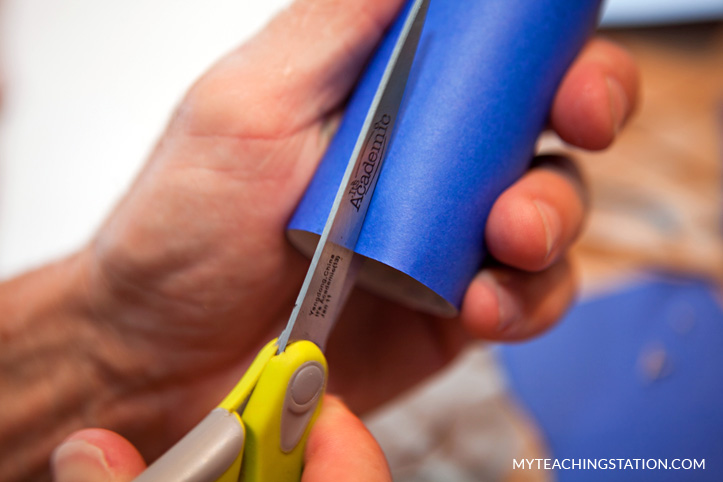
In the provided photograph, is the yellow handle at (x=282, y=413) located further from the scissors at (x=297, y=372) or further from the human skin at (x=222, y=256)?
the human skin at (x=222, y=256)

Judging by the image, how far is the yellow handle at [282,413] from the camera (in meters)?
0.39

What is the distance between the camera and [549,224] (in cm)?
50

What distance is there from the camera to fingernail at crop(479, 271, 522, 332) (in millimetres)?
503

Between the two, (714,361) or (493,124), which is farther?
(714,361)

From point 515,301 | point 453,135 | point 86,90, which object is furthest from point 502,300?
point 86,90

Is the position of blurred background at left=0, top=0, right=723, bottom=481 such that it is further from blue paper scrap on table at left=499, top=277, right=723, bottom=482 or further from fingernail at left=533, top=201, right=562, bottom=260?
fingernail at left=533, top=201, right=562, bottom=260

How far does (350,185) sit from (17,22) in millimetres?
1213

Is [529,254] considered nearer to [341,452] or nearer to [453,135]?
[453,135]

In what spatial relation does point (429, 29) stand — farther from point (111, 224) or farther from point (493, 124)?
point (111, 224)

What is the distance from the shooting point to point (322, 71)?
20.4 inches

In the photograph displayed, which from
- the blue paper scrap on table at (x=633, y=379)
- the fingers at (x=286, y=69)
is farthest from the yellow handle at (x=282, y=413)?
the blue paper scrap on table at (x=633, y=379)

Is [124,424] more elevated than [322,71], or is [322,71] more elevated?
[322,71]

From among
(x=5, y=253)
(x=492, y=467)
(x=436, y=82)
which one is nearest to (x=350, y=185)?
(x=436, y=82)

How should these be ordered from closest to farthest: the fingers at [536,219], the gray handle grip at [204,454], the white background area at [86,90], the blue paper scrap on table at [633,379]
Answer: the gray handle grip at [204,454]
the fingers at [536,219]
the blue paper scrap on table at [633,379]
the white background area at [86,90]
